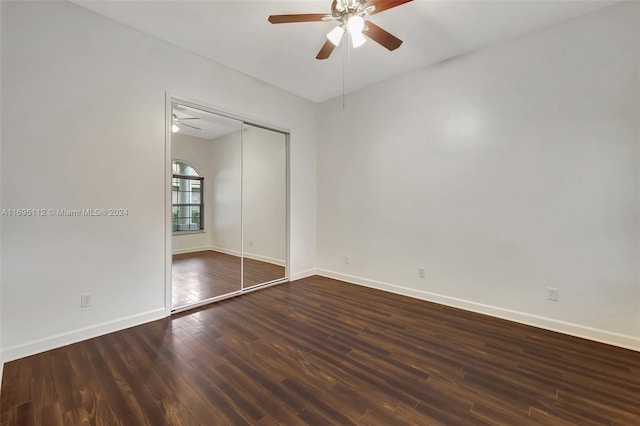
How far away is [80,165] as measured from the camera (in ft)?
7.83

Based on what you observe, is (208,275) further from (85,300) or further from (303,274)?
(303,274)

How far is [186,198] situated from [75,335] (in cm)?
162

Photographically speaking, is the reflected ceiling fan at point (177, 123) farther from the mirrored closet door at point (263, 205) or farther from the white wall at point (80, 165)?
the mirrored closet door at point (263, 205)

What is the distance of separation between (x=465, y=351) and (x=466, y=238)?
Answer: 4.38 feet

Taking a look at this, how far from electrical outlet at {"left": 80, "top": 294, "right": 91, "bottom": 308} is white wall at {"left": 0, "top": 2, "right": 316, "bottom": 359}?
0.04 m

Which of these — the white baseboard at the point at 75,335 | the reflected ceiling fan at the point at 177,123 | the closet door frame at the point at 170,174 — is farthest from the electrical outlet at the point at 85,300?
the reflected ceiling fan at the point at 177,123

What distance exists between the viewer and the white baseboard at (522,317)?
2.32 metres

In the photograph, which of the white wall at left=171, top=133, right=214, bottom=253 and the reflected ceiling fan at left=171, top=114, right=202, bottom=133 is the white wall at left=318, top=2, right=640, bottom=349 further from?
the reflected ceiling fan at left=171, top=114, right=202, bottom=133

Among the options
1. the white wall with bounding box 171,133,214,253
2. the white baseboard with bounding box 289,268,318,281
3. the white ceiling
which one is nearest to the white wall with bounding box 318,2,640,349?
the white ceiling

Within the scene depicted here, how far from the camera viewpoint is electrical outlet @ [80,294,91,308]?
7.85 feet

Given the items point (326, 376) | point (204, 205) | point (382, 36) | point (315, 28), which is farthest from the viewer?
point (204, 205)

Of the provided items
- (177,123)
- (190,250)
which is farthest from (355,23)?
(190,250)

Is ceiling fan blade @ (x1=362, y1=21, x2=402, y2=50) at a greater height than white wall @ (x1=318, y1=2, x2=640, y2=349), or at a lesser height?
greater

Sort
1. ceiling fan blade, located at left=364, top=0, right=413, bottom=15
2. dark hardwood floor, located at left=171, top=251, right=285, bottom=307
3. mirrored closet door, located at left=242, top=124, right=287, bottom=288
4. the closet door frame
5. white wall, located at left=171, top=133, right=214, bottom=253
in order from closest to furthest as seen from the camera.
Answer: ceiling fan blade, located at left=364, top=0, right=413, bottom=15 → the closet door frame → white wall, located at left=171, top=133, right=214, bottom=253 → dark hardwood floor, located at left=171, top=251, right=285, bottom=307 → mirrored closet door, located at left=242, top=124, right=287, bottom=288
